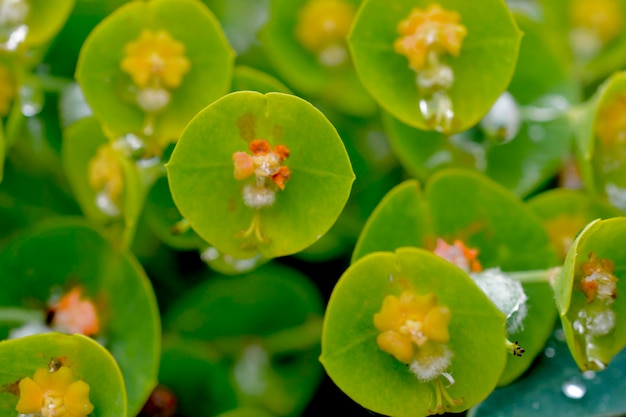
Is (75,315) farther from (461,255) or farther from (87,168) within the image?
(461,255)

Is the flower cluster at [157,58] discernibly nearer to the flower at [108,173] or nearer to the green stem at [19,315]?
the flower at [108,173]

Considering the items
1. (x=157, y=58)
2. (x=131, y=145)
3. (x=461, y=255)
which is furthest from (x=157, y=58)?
(x=461, y=255)

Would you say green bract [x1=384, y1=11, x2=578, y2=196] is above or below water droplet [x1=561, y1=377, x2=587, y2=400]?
above

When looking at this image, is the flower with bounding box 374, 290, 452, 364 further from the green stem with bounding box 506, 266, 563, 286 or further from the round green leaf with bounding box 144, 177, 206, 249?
the round green leaf with bounding box 144, 177, 206, 249

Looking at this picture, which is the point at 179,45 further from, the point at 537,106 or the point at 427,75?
the point at 537,106

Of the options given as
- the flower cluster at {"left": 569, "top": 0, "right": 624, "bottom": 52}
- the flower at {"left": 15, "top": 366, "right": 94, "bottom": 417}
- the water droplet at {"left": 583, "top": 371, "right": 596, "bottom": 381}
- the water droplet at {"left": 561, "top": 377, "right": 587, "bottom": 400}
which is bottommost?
the water droplet at {"left": 561, "top": 377, "right": 587, "bottom": 400}

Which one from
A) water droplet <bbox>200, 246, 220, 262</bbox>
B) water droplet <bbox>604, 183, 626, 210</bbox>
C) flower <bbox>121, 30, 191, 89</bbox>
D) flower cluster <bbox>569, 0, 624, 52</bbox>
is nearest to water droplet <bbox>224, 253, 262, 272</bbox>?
water droplet <bbox>200, 246, 220, 262</bbox>
